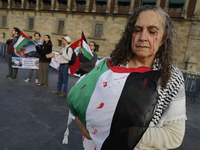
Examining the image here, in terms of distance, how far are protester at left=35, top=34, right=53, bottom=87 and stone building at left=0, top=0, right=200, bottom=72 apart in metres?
14.3

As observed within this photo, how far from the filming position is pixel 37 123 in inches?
129

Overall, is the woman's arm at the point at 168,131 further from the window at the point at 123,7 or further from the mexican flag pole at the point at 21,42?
the window at the point at 123,7

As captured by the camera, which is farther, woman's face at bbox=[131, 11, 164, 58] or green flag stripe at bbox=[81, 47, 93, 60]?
green flag stripe at bbox=[81, 47, 93, 60]

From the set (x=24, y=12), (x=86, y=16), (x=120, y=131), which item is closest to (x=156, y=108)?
(x=120, y=131)

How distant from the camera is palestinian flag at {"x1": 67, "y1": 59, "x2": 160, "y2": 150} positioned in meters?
0.84

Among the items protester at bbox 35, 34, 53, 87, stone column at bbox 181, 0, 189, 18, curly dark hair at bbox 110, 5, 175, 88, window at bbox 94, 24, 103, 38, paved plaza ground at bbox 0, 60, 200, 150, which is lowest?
paved plaza ground at bbox 0, 60, 200, 150

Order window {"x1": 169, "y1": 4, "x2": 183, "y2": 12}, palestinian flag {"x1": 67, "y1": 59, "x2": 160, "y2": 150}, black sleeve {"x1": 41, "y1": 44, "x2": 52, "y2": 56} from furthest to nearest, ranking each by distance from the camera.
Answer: window {"x1": 169, "y1": 4, "x2": 183, "y2": 12} < black sleeve {"x1": 41, "y1": 44, "x2": 52, "y2": 56} < palestinian flag {"x1": 67, "y1": 59, "x2": 160, "y2": 150}

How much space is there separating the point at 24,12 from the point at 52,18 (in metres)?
5.91

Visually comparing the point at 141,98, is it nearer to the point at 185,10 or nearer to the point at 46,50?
the point at 46,50

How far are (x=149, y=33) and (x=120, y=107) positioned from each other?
0.55 meters

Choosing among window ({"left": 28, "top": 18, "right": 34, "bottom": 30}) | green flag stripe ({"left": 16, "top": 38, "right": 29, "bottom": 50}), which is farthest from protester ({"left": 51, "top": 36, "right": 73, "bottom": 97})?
window ({"left": 28, "top": 18, "right": 34, "bottom": 30})

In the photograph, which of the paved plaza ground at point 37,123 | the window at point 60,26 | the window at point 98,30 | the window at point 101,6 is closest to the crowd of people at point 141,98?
the paved plaza ground at point 37,123

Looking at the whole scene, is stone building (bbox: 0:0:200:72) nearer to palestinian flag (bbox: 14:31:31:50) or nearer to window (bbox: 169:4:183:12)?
window (bbox: 169:4:183:12)

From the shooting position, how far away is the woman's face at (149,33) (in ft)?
3.34
